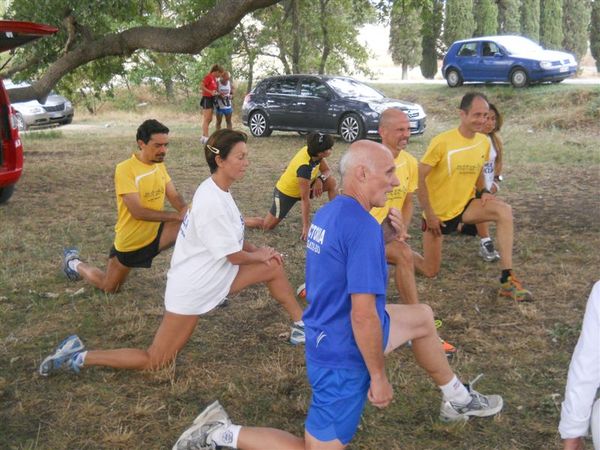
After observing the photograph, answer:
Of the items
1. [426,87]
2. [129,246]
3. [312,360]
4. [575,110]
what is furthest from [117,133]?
[312,360]

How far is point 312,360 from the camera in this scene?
10.0ft

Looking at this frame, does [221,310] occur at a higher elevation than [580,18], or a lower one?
lower

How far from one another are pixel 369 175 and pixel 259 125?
15870mm

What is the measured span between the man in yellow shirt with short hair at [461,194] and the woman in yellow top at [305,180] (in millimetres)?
1481

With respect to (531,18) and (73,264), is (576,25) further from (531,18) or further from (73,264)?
(73,264)

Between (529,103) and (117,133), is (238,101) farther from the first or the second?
(529,103)

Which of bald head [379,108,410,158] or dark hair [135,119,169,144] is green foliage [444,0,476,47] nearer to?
bald head [379,108,410,158]

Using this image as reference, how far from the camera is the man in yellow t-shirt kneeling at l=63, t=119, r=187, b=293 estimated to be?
544 centimetres

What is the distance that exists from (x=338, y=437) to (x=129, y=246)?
320 centimetres

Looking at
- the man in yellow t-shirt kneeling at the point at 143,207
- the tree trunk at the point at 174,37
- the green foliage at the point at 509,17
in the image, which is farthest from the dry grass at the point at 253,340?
the green foliage at the point at 509,17

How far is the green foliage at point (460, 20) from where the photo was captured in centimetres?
2952

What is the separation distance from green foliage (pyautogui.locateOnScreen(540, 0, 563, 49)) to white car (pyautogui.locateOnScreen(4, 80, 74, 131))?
21.2m

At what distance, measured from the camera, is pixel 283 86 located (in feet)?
60.0

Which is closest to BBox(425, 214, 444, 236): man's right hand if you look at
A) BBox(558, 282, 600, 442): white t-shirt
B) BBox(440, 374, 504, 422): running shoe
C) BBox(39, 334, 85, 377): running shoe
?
BBox(440, 374, 504, 422): running shoe
